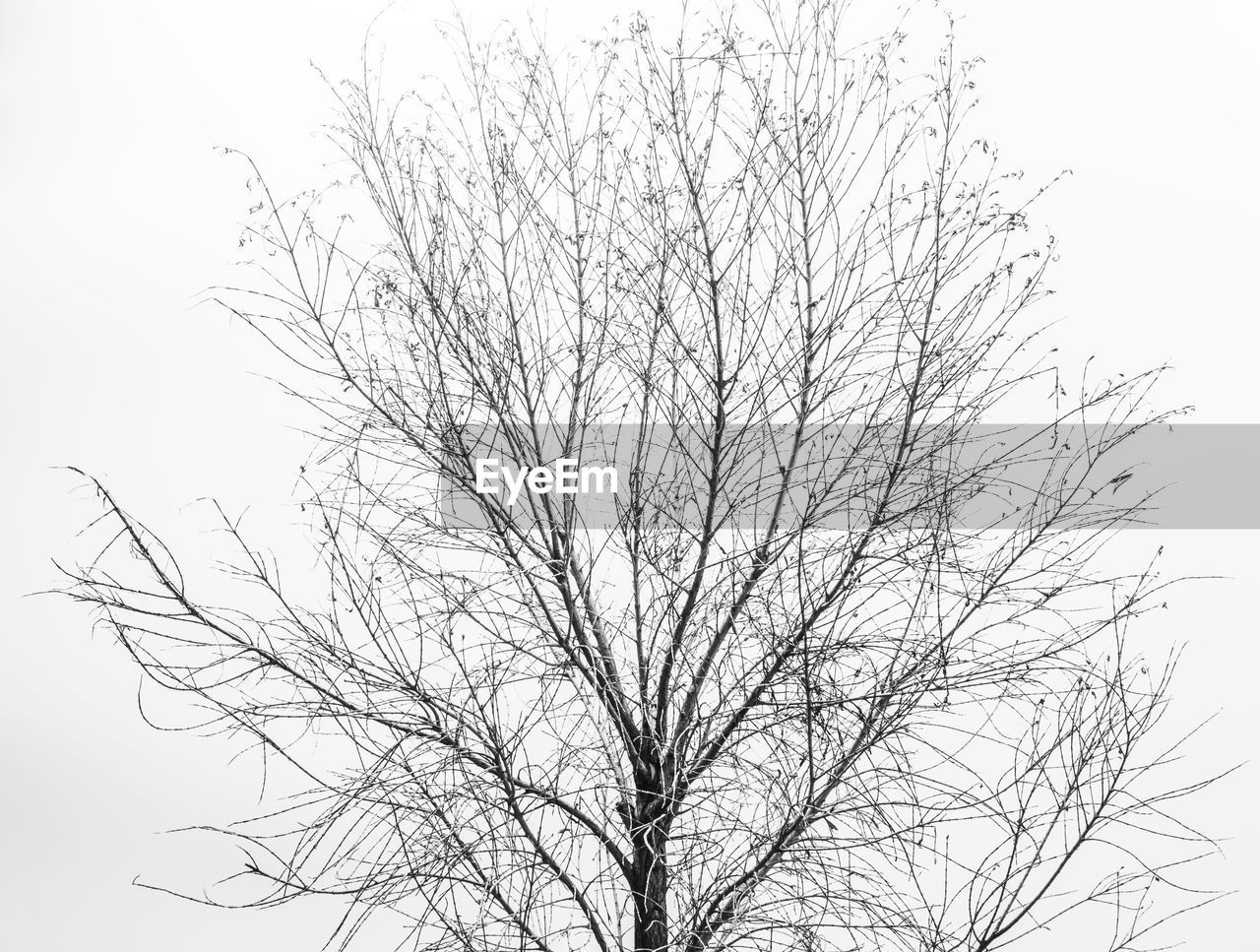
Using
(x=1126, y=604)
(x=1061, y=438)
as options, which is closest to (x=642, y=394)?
(x=1061, y=438)

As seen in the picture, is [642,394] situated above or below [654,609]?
above

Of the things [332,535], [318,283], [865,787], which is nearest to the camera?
[332,535]

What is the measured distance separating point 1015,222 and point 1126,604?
0.92m

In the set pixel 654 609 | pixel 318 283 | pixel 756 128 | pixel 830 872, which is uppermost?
pixel 756 128

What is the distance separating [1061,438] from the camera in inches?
132

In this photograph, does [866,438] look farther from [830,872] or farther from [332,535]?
[332,535]

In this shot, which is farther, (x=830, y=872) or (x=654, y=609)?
(x=654, y=609)

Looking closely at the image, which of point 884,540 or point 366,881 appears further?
point 884,540

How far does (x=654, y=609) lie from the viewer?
331cm

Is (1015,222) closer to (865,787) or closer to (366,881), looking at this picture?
(865,787)

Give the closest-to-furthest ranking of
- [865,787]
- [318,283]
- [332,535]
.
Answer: [332,535], [865,787], [318,283]

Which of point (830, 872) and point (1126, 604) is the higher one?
point (1126, 604)

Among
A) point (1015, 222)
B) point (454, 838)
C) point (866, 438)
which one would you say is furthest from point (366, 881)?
point (1015, 222)

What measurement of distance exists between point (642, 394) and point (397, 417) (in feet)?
2.06
